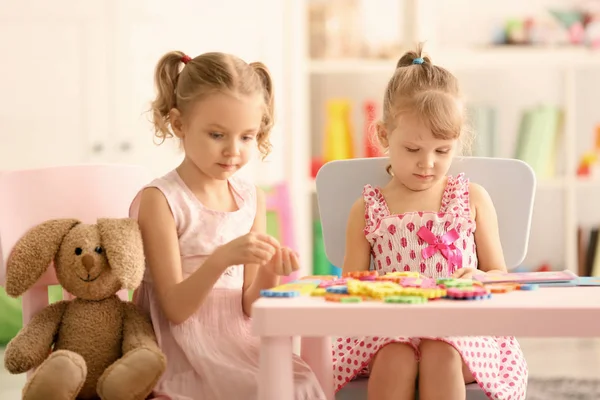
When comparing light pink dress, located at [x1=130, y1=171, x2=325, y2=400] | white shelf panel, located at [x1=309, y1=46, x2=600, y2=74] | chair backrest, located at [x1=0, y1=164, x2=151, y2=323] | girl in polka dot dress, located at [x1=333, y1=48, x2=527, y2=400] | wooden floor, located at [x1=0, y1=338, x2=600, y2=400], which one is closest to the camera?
light pink dress, located at [x1=130, y1=171, x2=325, y2=400]

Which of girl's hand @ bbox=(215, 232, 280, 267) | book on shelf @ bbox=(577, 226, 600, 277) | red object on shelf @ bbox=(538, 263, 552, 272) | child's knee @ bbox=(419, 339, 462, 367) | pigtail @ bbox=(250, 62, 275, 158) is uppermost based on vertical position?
pigtail @ bbox=(250, 62, 275, 158)

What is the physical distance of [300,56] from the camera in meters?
3.51

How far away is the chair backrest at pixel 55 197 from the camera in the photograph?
1434 millimetres

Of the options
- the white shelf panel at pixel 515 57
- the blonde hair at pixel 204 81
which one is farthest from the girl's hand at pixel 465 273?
the white shelf panel at pixel 515 57

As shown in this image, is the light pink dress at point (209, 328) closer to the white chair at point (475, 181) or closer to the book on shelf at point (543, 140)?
the white chair at point (475, 181)

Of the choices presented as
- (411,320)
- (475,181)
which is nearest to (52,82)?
(475,181)

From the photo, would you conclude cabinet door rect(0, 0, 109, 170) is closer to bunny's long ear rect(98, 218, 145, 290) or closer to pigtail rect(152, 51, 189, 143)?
pigtail rect(152, 51, 189, 143)

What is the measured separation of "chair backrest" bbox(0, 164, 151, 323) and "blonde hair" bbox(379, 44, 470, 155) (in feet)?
1.57

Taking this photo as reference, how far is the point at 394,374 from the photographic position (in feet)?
4.24

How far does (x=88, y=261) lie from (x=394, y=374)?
19.4 inches

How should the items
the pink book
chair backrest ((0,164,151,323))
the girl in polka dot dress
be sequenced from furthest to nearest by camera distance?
the girl in polka dot dress < chair backrest ((0,164,151,323)) < the pink book

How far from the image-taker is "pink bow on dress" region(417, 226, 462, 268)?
155cm

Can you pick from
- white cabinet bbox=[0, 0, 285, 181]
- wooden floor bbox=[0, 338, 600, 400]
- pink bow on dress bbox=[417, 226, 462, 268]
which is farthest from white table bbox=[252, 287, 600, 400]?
white cabinet bbox=[0, 0, 285, 181]

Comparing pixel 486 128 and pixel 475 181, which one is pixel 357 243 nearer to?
pixel 475 181
